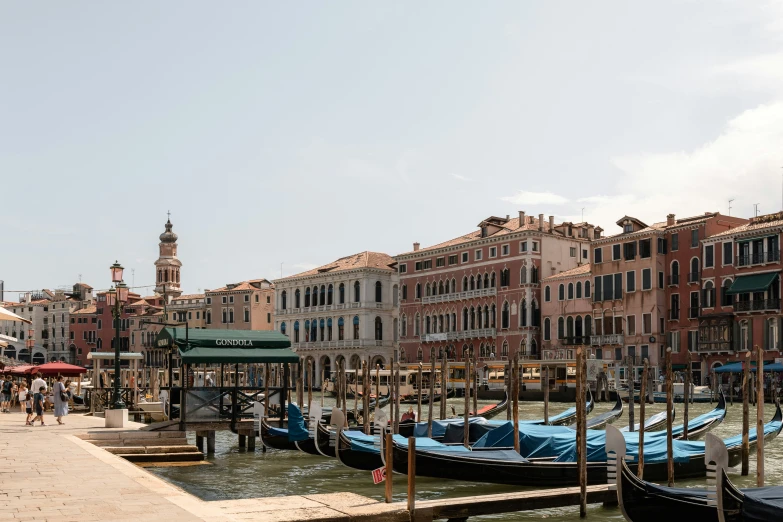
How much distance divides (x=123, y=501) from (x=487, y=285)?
43897mm

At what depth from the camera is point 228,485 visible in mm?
14461

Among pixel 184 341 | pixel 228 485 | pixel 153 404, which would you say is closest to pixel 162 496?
pixel 228 485

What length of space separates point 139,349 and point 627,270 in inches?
1984

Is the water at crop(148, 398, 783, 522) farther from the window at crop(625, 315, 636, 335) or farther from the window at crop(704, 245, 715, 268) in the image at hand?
the window at crop(625, 315, 636, 335)

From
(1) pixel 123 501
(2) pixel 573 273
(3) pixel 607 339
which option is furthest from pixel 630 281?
(1) pixel 123 501

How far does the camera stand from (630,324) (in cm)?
4481

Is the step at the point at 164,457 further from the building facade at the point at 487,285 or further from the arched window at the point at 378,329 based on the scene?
the arched window at the point at 378,329

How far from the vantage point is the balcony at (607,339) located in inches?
1769

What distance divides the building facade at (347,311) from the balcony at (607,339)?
51.2 ft

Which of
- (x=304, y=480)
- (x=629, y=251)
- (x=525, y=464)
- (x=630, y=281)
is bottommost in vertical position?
(x=304, y=480)

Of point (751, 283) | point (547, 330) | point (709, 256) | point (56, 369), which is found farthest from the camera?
point (547, 330)

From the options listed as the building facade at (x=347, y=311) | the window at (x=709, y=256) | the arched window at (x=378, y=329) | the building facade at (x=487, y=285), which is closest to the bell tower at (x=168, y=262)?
the building facade at (x=347, y=311)

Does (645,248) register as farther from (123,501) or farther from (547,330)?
(123,501)

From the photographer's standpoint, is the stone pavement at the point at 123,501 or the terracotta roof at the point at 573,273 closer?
the stone pavement at the point at 123,501
